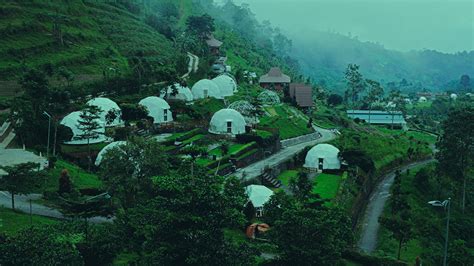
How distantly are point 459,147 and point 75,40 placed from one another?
62563 millimetres

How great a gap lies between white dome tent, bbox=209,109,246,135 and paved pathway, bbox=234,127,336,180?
18.9ft

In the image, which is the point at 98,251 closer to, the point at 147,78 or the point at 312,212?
the point at 312,212

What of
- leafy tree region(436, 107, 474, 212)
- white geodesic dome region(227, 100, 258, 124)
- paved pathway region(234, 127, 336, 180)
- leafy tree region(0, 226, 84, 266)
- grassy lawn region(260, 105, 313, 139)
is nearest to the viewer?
leafy tree region(0, 226, 84, 266)

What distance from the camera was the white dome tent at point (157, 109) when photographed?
60.8 metres

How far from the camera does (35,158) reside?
41781 millimetres

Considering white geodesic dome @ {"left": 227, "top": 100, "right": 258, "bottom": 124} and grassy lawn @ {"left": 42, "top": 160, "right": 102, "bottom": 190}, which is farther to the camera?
white geodesic dome @ {"left": 227, "top": 100, "right": 258, "bottom": 124}

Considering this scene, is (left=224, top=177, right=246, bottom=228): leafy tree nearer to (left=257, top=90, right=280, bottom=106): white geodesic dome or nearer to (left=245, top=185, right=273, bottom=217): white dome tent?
(left=245, top=185, right=273, bottom=217): white dome tent

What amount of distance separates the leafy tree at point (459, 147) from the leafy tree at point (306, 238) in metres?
35.1

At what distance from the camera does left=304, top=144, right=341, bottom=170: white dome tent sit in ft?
182

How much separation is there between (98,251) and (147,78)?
49.7 m

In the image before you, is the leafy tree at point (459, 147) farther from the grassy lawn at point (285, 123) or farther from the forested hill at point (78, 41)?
the forested hill at point (78, 41)

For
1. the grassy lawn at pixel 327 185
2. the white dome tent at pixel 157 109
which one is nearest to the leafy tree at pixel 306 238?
A: the grassy lawn at pixel 327 185

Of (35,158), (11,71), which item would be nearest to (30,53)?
(11,71)

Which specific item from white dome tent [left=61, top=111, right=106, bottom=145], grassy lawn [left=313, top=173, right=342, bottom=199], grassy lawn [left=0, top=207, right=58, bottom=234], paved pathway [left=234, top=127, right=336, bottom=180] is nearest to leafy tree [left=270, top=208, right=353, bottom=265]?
grassy lawn [left=0, top=207, right=58, bottom=234]
